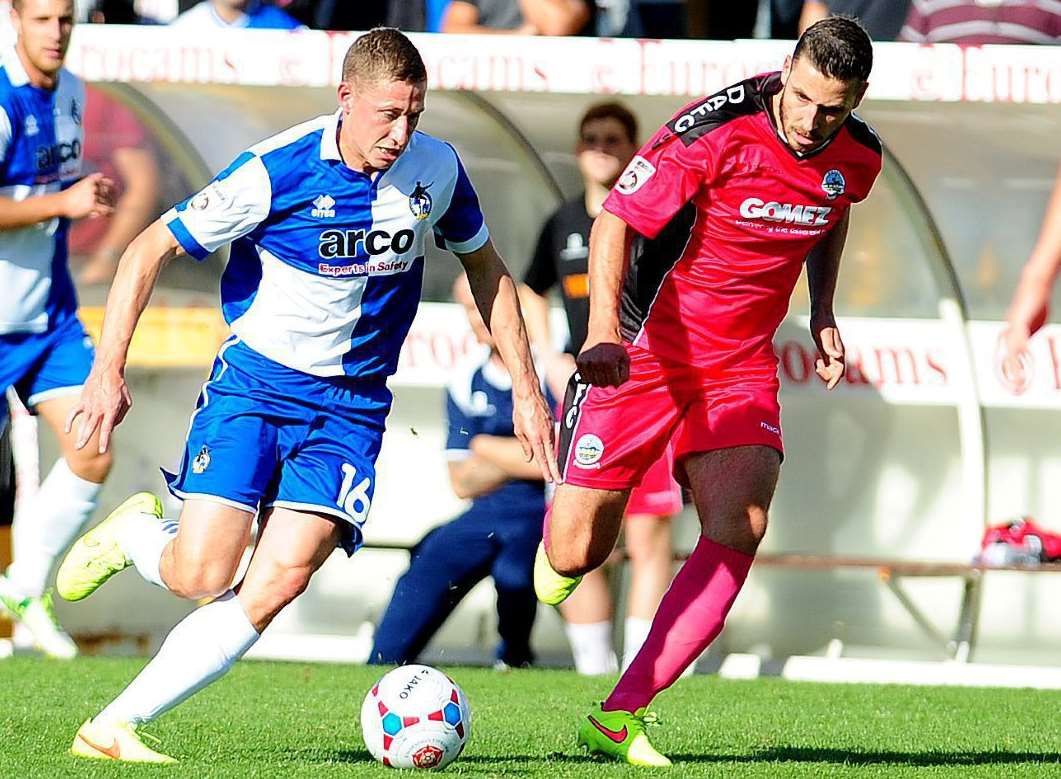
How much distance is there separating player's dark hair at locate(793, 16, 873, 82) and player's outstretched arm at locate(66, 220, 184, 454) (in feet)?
6.20

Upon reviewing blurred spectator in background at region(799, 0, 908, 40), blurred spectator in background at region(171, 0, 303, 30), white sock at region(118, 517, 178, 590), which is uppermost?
blurred spectator in background at region(799, 0, 908, 40)

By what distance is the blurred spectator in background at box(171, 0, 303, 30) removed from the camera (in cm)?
1037

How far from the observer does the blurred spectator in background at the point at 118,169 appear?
10055 millimetres

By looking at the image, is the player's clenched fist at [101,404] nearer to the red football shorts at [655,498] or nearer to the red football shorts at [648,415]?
the red football shorts at [648,415]

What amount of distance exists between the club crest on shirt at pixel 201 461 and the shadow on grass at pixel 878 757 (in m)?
1.69

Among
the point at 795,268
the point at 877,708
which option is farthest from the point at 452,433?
the point at 795,268

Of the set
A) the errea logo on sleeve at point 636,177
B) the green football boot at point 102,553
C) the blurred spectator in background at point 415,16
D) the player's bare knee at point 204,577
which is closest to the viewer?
the player's bare knee at point 204,577

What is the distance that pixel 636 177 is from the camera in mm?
6023

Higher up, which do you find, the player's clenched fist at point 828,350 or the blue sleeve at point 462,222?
the blue sleeve at point 462,222

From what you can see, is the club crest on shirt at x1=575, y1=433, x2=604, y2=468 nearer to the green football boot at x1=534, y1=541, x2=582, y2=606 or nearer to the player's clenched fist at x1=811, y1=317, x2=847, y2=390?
the green football boot at x1=534, y1=541, x2=582, y2=606

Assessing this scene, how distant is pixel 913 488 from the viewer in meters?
9.95

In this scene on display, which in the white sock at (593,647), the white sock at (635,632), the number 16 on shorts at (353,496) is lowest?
the white sock at (593,647)

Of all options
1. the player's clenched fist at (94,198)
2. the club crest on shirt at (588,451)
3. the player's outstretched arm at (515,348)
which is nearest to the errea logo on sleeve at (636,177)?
the player's outstretched arm at (515,348)

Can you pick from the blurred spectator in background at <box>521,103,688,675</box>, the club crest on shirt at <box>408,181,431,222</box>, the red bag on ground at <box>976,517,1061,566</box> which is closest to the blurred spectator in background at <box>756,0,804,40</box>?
the blurred spectator in background at <box>521,103,688,675</box>
